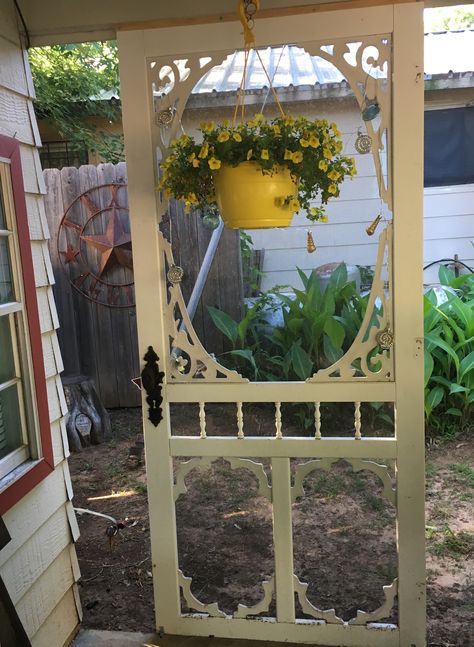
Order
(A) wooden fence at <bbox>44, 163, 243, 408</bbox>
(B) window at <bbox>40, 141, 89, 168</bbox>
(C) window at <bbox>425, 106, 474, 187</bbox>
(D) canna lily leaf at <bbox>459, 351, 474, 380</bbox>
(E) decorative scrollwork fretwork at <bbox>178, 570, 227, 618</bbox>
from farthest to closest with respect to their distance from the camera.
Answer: (B) window at <bbox>40, 141, 89, 168</bbox>
(A) wooden fence at <bbox>44, 163, 243, 408</bbox>
(C) window at <bbox>425, 106, 474, 187</bbox>
(D) canna lily leaf at <bbox>459, 351, 474, 380</bbox>
(E) decorative scrollwork fretwork at <bbox>178, 570, 227, 618</bbox>

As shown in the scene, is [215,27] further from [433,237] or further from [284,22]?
[433,237]

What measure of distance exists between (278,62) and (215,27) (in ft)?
0.73

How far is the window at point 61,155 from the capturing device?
5633 mm

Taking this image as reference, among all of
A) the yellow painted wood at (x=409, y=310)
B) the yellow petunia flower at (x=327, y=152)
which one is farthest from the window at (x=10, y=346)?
the yellow painted wood at (x=409, y=310)

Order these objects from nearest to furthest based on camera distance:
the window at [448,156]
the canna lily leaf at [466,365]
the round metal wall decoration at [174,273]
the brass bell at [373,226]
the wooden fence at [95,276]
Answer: the brass bell at [373,226]
the round metal wall decoration at [174,273]
the canna lily leaf at [466,365]
the window at [448,156]
the wooden fence at [95,276]

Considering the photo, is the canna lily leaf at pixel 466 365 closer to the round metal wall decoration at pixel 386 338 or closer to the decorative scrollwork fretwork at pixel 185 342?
the round metal wall decoration at pixel 386 338

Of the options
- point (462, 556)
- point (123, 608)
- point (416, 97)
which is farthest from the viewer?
point (462, 556)

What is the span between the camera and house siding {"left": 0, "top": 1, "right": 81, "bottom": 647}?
190 cm

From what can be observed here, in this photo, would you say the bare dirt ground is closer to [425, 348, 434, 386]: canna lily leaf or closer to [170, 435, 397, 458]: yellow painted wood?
[170, 435, 397, 458]: yellow painted wood

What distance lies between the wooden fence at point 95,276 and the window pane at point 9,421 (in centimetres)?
228

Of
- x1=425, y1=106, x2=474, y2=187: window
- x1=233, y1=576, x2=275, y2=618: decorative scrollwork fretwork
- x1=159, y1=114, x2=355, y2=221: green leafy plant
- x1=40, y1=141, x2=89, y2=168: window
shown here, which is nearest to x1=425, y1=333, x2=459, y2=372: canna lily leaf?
x1=425, y1=106, x2=474, y2=187: window

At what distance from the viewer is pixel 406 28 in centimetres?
177

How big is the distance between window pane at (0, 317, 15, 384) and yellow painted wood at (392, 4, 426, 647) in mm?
1263

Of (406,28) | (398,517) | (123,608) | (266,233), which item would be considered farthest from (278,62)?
(123,608)
